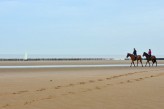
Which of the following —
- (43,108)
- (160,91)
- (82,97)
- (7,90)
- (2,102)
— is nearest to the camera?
(43,108)

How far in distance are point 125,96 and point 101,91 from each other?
61.5 inches

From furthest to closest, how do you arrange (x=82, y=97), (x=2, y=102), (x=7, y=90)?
(x=7, y=90) < (x=82, y=97) < (x=2, y=102)

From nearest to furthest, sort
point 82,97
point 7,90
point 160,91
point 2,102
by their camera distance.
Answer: point 2,102
point 82,97
point 160,91
point 7,90

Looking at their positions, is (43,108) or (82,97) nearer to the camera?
(43,108)

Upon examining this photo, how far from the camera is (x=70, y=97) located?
11438 mm

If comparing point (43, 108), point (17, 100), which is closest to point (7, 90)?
point (17, 100)

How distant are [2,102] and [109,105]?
129 inches

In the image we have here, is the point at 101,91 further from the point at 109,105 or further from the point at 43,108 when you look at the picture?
the point at 43,108

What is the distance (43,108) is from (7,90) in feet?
15.0

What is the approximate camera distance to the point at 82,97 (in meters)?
11.4

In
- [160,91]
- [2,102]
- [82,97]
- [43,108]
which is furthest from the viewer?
[160,91]

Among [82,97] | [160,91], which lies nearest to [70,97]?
[82,97]

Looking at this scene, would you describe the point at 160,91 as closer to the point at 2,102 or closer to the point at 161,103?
the point at 161,103

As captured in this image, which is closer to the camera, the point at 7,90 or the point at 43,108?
the point at 43,108
